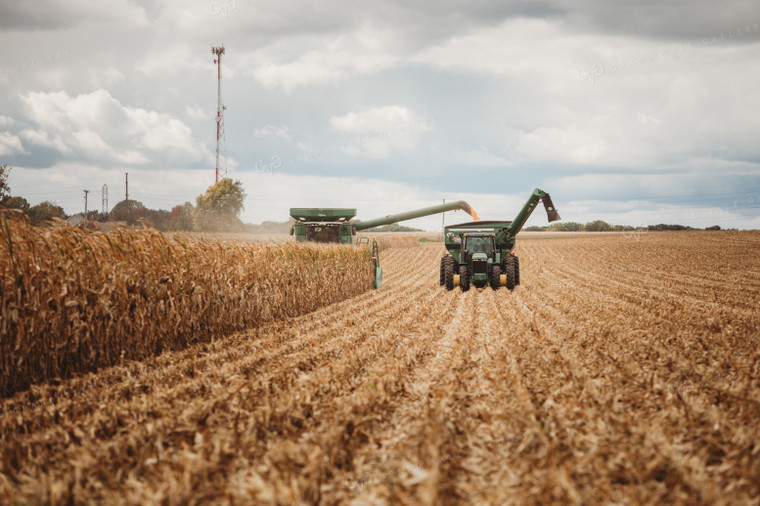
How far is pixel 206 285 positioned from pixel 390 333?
3.43 metres

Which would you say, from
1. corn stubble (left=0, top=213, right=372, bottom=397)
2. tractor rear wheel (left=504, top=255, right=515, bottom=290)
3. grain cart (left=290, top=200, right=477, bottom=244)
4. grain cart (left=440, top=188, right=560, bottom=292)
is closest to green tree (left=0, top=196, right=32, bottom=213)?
grain cart (left=290, top=200, right=477, bottom=244)

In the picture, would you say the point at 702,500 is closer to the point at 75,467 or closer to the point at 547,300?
the point at 75,467

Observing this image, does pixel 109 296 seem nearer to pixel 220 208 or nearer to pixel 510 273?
pixel 510 273

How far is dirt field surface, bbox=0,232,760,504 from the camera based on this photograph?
10.0 ft

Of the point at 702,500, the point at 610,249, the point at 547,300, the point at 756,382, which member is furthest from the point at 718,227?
the point at 702,500

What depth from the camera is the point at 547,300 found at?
13211 millimetres

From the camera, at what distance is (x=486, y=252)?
52.0 feet

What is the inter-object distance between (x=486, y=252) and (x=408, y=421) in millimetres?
12280

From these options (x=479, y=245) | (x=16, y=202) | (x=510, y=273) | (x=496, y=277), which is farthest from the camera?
(x=16, y=202)

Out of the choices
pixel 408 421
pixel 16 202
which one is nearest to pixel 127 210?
pixel 16 202

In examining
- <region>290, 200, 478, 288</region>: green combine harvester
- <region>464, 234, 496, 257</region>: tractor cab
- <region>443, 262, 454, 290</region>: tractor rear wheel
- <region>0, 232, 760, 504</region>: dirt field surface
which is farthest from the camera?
<region>290, 200, 478, 288</region>: green combine harvester

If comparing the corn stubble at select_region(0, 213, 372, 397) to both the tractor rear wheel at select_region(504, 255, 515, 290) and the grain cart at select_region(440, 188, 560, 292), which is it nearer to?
the grain cart at select_region(440, 188, 560, 292)

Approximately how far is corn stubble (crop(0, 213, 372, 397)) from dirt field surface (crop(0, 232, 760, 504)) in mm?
431

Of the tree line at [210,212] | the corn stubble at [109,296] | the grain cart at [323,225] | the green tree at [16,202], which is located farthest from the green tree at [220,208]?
the corn stubble at [109,296]
